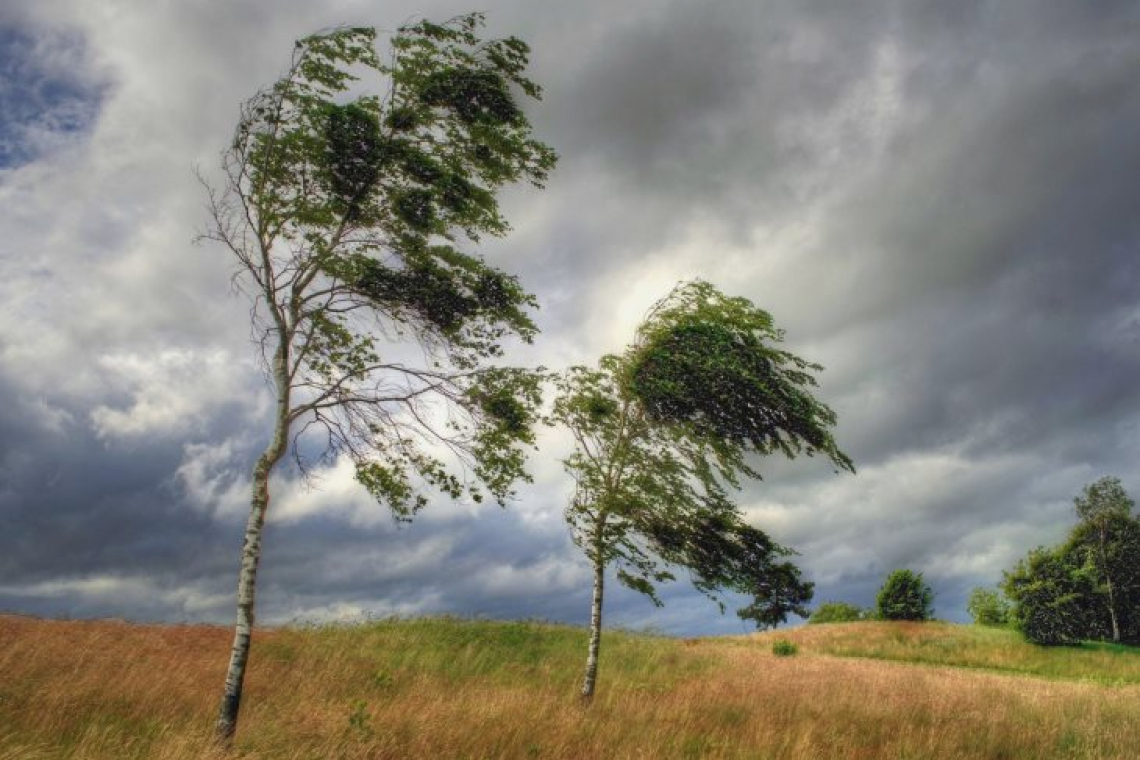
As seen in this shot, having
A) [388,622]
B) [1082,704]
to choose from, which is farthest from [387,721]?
[1082,704]

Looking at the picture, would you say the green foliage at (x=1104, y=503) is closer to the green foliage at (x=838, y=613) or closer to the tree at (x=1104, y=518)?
the tree at (x=1104, y=518)

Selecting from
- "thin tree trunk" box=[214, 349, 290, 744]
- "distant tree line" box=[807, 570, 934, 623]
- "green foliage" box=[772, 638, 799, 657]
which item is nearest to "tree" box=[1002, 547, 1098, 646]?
"distant tree line" box=[807, 570, 934, 623]

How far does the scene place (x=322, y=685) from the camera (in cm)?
1229

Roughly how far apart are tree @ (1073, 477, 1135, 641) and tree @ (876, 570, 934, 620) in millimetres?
13166

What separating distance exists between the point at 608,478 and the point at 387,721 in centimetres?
615

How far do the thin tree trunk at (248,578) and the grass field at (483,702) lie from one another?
0.29 meters

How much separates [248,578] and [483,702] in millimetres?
3581

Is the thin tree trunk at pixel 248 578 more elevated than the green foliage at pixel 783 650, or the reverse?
the thin tree trunk at pixel 248 578

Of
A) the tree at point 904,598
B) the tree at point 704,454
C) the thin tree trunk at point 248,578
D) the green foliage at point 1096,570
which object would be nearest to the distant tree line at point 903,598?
the tree at point 904,598

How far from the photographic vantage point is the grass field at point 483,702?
744cm

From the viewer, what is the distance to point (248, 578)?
811cm

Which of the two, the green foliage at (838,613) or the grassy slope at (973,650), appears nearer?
the grassy slope at (973,650)

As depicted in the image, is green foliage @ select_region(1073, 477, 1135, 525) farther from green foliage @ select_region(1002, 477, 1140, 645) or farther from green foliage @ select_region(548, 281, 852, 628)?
green foliage @ select_region(548, 281, 852, 628)

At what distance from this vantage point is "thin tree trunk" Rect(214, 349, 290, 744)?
7.84 m
